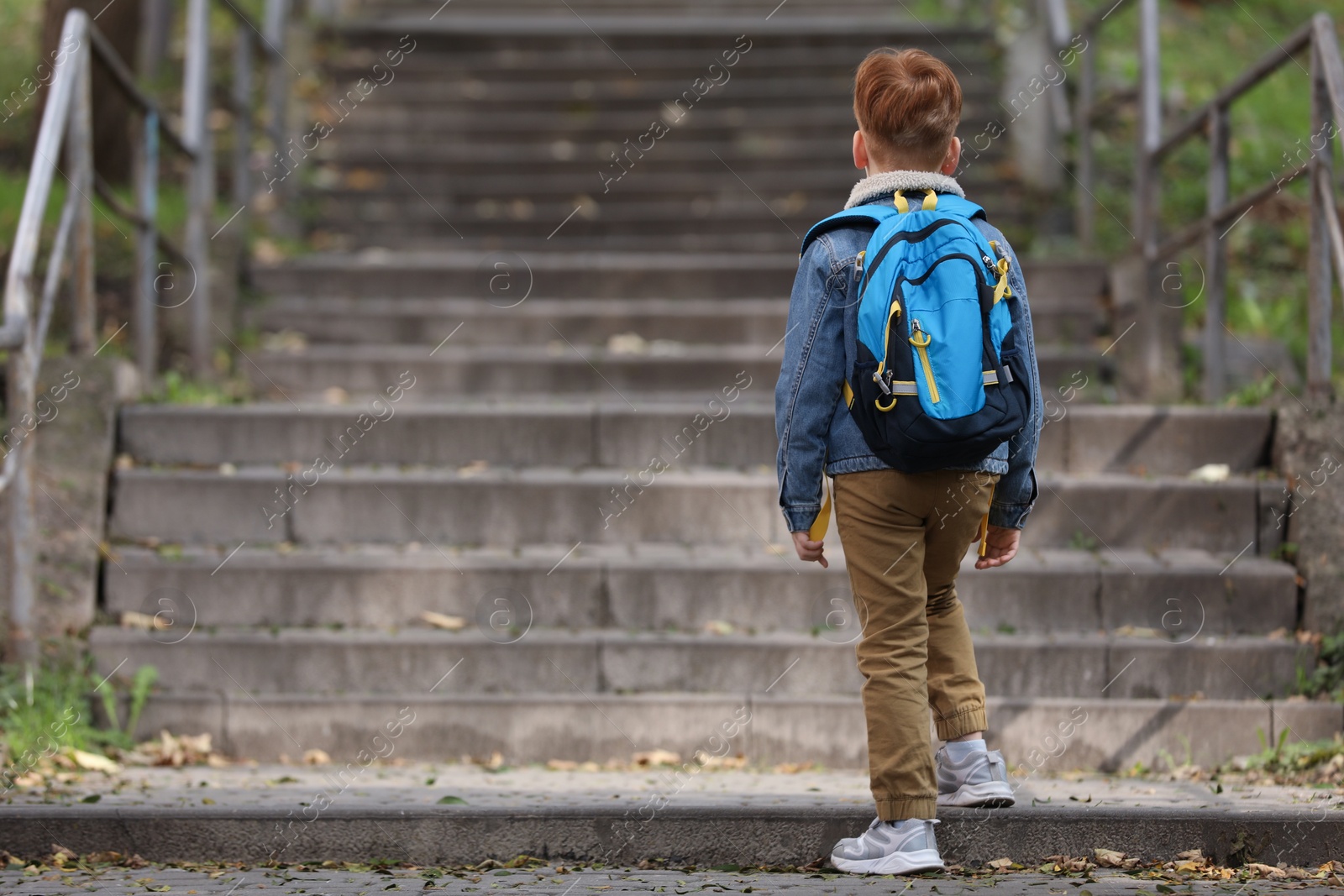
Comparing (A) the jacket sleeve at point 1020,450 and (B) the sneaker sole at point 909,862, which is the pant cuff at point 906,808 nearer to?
(B) the sneaker sole at point 909,862

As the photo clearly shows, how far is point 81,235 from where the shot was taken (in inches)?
197

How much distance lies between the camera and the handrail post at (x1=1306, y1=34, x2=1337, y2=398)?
181 inches

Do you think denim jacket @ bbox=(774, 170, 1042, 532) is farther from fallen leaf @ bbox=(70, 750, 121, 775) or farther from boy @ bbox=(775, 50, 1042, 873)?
fallen leaf @ bbox=(70, 750, 121, 775)

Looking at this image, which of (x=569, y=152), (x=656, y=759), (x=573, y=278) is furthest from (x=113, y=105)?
(x=656, y=759)

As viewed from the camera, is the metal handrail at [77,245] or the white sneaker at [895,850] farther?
the metal handrail at [77,245]

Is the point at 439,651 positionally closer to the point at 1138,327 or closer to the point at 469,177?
the point at 1138,327

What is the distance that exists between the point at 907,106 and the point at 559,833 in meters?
1.81

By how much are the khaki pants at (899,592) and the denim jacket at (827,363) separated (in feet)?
0.19

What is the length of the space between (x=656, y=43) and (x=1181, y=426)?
16.3ft

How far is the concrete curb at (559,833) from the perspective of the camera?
3.09 meters

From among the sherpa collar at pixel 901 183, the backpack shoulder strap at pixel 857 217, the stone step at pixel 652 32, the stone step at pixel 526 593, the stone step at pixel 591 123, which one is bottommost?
the stone step at pixel 526 593

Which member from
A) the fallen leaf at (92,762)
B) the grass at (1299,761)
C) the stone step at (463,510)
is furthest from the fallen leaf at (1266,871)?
the fallen leaf at (92,762)

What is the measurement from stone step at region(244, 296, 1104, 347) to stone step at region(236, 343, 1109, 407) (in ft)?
0.56

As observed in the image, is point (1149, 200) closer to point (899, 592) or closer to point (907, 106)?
point (907, 106)
